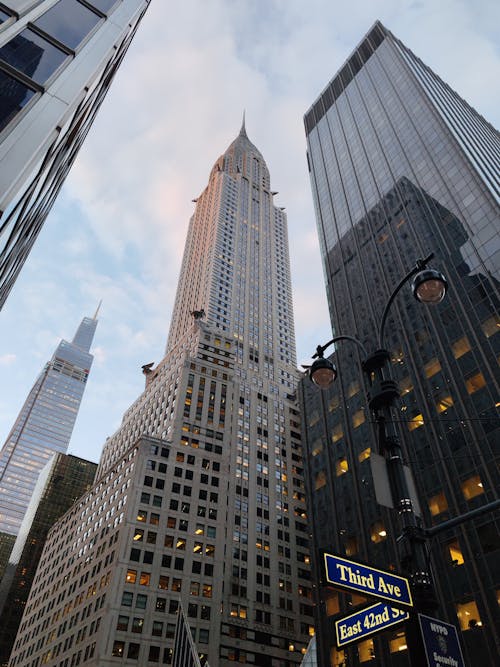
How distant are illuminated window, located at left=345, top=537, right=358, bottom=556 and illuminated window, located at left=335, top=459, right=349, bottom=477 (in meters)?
7.81

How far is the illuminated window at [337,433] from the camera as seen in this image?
209 ft

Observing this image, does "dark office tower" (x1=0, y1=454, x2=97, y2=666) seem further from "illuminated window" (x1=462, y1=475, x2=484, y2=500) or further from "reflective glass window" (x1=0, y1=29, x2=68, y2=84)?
"reflective glass window" (x1=0, y1=29, x2=68, y2=84)

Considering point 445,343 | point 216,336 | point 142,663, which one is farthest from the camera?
point 216,336

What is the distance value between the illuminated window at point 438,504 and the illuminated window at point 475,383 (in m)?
10.0

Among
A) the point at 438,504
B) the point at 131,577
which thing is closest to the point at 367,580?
the point at 438,504

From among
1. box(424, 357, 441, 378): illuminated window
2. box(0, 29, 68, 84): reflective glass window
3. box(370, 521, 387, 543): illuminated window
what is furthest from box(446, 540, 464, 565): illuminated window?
box(0, 29, 68, 84): reflective glass window

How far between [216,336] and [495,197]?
76.8 m

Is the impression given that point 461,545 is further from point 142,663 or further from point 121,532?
point 121,532

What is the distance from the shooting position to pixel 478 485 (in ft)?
144

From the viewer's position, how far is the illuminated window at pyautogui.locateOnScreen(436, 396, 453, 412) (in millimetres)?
50125

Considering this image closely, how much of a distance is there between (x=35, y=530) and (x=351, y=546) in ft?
429

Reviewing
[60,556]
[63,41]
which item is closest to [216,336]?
[60,556]

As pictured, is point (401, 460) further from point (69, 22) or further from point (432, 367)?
point (432, 367)

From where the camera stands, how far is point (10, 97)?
14578 millimetres
